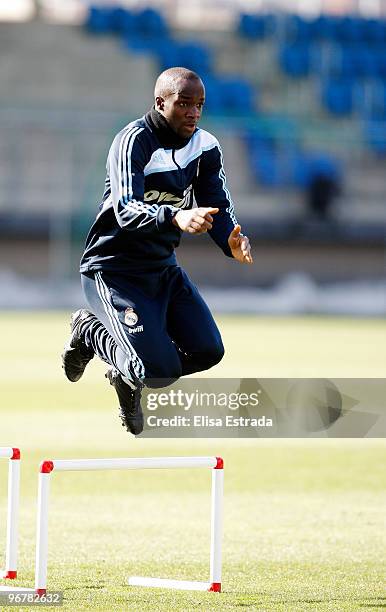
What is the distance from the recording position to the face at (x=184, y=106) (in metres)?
6.65

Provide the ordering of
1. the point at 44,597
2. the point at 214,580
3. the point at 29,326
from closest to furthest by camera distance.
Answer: the point at 44,597 → the point at 214,580 → the point at 29,326

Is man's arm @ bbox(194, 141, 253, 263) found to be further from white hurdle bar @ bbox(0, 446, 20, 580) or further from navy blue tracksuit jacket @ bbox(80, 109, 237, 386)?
white hurdle bar @ bbox(0, 446, 20, 580)

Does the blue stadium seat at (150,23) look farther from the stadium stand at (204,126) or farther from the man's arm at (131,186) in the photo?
the man's arm at (131,186)

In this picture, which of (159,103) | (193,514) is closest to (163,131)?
(159,103)

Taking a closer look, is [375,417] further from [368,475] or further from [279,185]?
[279,185]

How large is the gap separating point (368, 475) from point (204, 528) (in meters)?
2.73

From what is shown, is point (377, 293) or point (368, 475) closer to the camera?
point (368, 475)

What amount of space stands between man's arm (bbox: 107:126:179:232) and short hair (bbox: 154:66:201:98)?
0.27 metres

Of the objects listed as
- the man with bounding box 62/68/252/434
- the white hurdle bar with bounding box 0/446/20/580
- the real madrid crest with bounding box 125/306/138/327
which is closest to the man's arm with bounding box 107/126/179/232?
the man with bounding box 62/68/252/434

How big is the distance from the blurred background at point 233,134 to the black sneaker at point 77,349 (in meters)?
21.6

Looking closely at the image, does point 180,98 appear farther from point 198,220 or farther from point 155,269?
point 155,269

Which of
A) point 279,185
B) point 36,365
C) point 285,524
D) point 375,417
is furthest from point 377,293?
point 285,524

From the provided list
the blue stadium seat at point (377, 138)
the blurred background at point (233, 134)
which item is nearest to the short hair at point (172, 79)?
the blurred background at point (233, 134)

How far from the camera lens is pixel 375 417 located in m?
12.7
